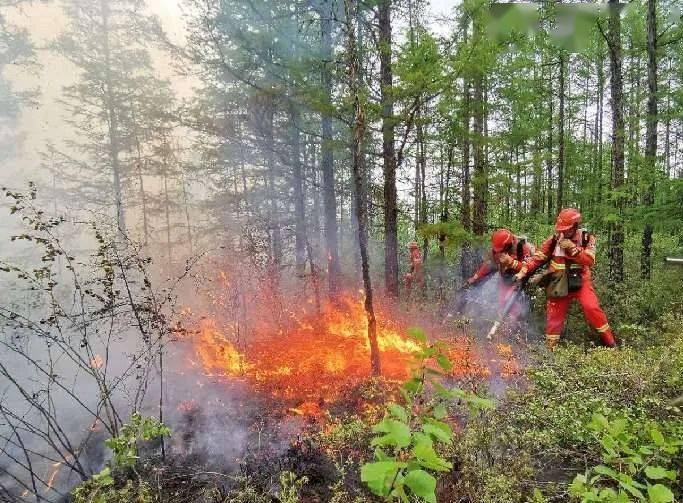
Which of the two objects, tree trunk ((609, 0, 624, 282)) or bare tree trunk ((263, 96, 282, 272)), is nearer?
tree trunk ((609, 0, 624, 282))

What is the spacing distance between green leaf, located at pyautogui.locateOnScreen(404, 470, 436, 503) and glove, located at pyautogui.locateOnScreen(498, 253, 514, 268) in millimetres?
7464

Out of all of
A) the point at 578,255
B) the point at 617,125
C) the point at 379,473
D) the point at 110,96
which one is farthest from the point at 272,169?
the point at 379,473

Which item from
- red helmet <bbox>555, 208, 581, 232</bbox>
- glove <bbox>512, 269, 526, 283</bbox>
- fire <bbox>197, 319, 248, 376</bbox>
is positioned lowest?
fire <bbox>197, 319, 248, 376</bbox>

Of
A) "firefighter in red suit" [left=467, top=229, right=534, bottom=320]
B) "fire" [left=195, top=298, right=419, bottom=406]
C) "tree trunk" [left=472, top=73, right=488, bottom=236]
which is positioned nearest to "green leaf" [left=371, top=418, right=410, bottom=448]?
"fire" [left=195, top=298, right=419, bottom=406]

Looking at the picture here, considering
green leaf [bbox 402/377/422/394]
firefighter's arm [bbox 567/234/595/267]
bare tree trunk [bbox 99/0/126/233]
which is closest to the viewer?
green leaf [bbox 402/377/422/394]

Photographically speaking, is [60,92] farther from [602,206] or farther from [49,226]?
[602,206]

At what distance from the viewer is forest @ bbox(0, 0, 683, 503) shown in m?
3.17

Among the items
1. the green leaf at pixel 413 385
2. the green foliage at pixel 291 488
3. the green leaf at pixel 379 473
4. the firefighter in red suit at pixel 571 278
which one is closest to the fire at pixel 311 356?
the firefighter in red suit at pixel 571 278

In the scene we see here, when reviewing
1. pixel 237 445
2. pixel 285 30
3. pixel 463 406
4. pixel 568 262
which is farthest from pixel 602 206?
pixel 285 30

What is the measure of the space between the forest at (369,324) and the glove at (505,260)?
0.09 metres

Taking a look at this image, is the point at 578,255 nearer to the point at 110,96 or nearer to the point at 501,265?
the point at 501,265

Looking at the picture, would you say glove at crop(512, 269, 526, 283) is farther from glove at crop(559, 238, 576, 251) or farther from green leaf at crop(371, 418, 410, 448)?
green leaf at crop(371, 418, 410, 448)

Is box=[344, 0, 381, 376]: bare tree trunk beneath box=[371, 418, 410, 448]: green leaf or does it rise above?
above

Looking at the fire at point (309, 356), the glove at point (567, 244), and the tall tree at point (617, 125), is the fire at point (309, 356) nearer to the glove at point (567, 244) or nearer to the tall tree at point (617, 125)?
the glove at point (567, 244)
